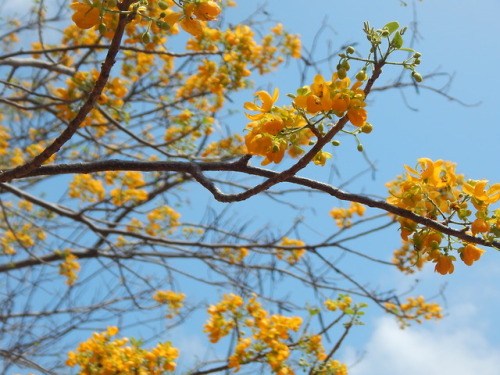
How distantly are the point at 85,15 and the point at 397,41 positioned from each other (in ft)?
2.52

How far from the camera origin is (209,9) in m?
1.34

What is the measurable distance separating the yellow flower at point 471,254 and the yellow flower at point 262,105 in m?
0.70

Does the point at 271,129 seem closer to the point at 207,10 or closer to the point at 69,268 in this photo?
the point at 207,10

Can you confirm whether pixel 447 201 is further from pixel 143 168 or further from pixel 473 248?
pixel 143 168

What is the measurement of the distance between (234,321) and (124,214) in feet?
10.4

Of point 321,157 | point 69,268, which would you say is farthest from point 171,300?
point 321,157

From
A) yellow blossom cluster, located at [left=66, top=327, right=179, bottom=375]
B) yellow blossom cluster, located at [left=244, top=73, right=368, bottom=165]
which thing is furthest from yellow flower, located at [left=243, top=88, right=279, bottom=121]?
yellow blossom cluster, located at [left=66, top=327, right=179, bottom=375]

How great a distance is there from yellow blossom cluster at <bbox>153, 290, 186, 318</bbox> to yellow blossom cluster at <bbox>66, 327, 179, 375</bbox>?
2261 mm

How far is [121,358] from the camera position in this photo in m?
3.00

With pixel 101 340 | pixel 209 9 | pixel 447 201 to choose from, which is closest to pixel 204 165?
pixel 209 9

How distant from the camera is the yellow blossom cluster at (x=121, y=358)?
2986mm

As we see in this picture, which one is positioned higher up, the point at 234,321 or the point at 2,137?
the point at 2,137

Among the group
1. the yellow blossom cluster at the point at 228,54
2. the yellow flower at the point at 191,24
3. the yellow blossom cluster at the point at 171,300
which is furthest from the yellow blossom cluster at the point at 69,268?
the yellow flower at the point at 191,24

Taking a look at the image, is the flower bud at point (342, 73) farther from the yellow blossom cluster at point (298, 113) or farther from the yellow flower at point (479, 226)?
→ the yellow flower at point (479, 226)
